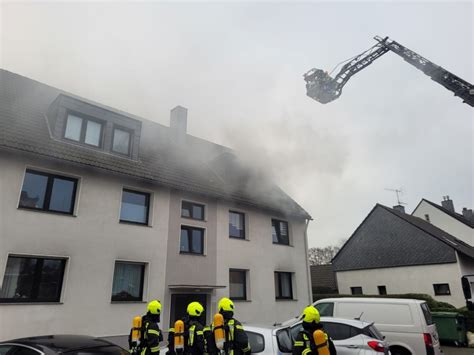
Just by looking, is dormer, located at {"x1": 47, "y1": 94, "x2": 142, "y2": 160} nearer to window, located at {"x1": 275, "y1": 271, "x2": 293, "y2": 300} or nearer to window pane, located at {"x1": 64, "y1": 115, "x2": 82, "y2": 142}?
window pane, located at {"x1": 64, "y1": 115, "x2": 82, "y2": 142}

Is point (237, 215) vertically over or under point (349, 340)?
over

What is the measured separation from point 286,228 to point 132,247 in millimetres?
7504

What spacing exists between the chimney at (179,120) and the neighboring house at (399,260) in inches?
646

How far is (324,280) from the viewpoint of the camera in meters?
25.7

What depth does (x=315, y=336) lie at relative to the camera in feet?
14.4

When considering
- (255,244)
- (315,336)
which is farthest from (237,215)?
(315,336)

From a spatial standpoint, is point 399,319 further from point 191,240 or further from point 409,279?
point 409,279

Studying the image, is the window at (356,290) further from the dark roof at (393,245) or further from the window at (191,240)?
the window at (191,240)

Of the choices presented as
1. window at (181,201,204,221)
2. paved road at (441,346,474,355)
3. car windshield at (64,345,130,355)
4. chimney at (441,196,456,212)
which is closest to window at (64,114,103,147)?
window at (181,201,204,221)

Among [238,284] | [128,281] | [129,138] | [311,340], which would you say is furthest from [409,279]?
[311,340]

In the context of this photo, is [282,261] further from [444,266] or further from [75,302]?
[444,266]

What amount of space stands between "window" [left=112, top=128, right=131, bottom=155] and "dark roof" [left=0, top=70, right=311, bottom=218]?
1.67 ft

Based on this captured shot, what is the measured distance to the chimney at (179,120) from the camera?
14980 mm

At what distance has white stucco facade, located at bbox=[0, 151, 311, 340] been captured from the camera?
801cm
